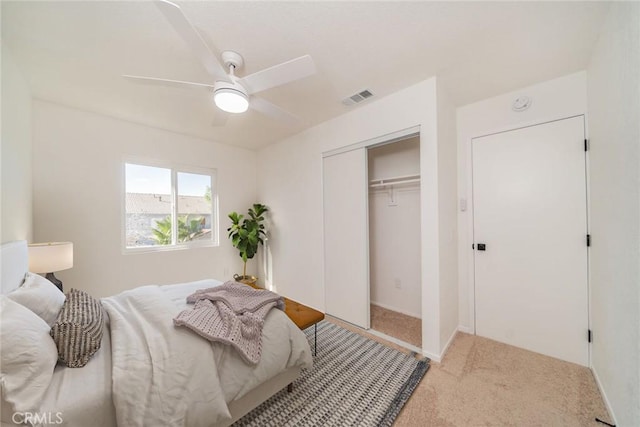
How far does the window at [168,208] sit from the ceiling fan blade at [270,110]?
88.4 inches

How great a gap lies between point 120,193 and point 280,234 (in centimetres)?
218

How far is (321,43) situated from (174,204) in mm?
3047

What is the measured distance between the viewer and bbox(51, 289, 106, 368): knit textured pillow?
3.56ft

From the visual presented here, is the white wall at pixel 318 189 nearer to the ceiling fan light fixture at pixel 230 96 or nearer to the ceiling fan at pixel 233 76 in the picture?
the ceiling fan at pixel 233 76

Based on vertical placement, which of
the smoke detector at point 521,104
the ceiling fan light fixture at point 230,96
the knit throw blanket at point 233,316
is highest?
the smoke detector at point 521,104

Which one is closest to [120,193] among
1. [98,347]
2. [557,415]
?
[98,347]

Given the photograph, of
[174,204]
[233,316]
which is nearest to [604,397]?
[233,316]

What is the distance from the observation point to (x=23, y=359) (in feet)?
3.01

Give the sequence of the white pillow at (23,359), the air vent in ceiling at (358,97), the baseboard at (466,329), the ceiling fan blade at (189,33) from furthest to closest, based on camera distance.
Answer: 1. the baseboard at (466,329)
2. the air vent in ceiling at (358,97)
3. the ceiling fan blade at (189,33)
4. the white pillow at (23,359)

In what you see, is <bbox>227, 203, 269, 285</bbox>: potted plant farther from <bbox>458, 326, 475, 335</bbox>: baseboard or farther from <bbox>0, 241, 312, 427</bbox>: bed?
<bbox>458, 326, 475, 335</bbox>: baseboard

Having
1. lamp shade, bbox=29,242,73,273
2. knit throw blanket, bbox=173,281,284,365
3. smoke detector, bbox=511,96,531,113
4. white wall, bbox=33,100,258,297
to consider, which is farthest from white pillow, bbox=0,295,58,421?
smoke detector, bbox=511,96,531,113

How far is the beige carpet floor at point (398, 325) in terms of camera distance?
7.83 feet

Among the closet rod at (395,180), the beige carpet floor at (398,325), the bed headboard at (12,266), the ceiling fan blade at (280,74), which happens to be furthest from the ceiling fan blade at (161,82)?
the beige carpet floor at (398,325)

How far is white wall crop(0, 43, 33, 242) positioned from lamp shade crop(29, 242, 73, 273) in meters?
0.16
